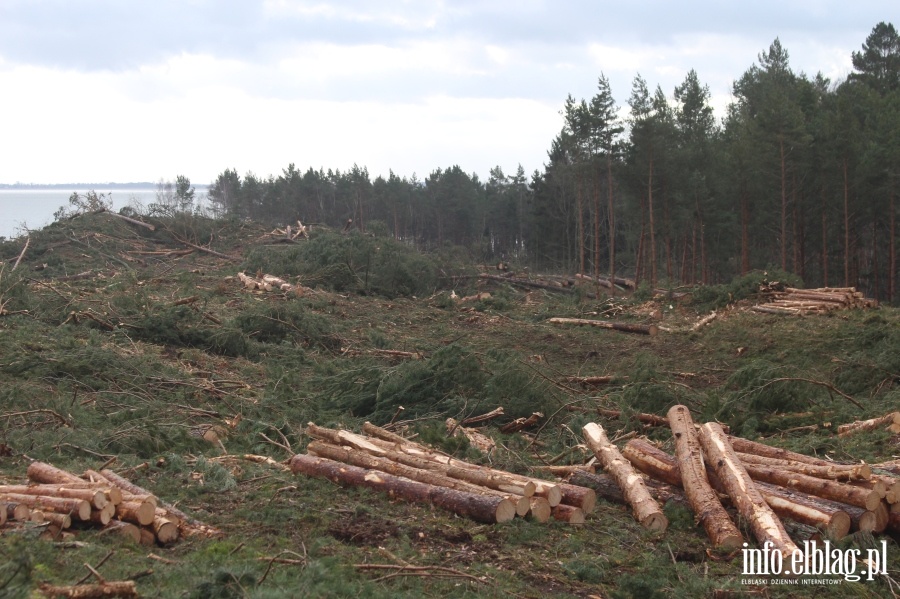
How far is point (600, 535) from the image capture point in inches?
228

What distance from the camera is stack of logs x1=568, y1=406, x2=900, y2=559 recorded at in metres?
5.56

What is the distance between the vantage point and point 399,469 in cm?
675

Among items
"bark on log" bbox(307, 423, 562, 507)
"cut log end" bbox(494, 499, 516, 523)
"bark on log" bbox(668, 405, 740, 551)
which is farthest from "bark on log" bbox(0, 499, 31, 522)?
"bark on log" bbox(668, 405, 740, 551)

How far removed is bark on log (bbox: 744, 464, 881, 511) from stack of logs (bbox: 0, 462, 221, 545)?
3998 millimetres

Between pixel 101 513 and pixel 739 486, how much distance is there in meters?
4.30

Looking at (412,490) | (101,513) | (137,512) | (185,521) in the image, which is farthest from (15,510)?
(412,490)

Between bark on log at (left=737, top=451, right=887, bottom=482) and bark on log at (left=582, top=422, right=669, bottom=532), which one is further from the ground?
bark on log at (left=737, top=451, right=887, bottom=482)

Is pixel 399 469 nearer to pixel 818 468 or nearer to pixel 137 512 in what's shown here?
pixel 137 512

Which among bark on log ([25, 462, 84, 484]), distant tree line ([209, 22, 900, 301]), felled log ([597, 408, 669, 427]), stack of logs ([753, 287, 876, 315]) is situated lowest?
felled log ([597, 408, 669, 427])

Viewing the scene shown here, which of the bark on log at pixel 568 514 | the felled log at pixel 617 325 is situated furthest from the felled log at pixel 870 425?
the felled log at pixel 617 325

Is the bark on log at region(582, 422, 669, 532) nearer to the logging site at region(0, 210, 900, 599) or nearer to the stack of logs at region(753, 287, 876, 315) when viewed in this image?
the logging site at region(0, 210, 900, 599)

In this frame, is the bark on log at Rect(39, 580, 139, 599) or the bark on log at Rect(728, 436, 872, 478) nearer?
the bark on log at Rect(39, 580, 139, 599)

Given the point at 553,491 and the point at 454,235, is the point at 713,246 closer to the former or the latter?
the point at 454,235

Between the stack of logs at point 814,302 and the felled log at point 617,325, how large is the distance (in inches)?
100
